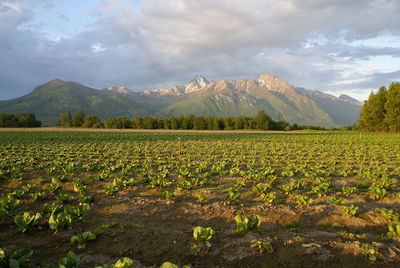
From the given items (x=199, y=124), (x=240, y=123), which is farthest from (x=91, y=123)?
(x=240, y=123)

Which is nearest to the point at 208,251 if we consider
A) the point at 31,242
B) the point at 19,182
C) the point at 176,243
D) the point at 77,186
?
the point at 176,243

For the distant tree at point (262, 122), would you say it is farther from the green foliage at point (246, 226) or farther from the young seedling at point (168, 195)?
the green foliage at point (246, 226)

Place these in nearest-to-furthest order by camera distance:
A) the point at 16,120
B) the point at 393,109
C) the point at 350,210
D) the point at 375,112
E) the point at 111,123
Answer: the point at 350,210 → the point at 393,109 → the point at 375,112 → the point at 16,120 → the point at 111,123

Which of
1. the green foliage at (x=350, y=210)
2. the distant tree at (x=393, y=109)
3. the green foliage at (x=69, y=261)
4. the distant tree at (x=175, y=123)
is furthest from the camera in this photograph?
the distant tree at (x=175, y=123)

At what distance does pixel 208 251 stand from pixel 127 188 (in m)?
7.49

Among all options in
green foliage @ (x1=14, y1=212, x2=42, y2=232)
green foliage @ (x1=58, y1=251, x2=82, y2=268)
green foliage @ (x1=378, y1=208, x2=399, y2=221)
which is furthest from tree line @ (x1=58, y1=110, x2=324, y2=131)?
green foliage @ (x1=58, y1=251, x2=82, y2=268)

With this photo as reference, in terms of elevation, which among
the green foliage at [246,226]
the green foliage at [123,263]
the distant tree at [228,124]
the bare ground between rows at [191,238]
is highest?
the distant tree at [228,124]

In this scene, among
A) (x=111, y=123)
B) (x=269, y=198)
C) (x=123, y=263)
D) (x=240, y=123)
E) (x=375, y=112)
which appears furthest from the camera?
(x=240, y=123)

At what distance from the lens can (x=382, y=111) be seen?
8162 cm

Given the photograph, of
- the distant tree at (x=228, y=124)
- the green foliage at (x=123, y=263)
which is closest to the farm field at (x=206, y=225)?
the green foliage at (x=123, y=263)

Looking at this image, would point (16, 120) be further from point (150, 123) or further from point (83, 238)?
point (83, 238)

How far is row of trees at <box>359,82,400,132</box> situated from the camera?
76062 millimetres

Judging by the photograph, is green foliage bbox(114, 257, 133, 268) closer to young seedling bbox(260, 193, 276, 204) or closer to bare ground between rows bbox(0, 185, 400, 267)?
bare ground between rows bbox(0, 185, 400, 267)

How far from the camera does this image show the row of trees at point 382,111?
76.1 m
